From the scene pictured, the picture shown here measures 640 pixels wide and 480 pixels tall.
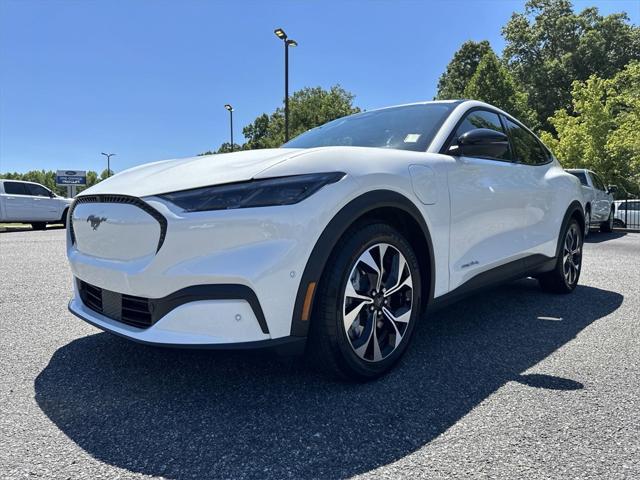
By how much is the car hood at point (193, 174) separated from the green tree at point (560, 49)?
4502 cm

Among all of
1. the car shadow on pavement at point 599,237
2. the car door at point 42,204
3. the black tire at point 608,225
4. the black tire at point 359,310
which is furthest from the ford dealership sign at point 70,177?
the black tire at point 359,310

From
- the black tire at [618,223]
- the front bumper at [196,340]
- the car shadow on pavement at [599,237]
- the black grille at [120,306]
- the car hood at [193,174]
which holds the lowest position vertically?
the car shadow on pavement at [599,237]

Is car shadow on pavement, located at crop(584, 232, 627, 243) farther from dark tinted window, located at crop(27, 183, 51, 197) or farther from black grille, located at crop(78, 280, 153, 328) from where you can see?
dark tinted window, located at crop(27, 183, 51, 197)

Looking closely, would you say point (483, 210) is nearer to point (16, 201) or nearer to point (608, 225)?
point (608, 225)

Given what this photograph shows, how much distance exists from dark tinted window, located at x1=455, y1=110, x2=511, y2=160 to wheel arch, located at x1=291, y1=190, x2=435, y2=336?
2.72 feet

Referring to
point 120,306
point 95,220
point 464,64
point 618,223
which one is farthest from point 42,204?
point 464,64

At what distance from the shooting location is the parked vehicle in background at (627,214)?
14862mm

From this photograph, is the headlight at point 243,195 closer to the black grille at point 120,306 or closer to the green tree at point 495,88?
the black grille at point 120,306

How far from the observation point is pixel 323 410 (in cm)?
215

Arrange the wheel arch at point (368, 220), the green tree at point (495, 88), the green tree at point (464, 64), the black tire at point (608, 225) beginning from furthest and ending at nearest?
1. the green tree at point (464, 64)
2. the green tree at point (495, 88)
3. the black tire at point (608, 225)
4. the wheel arch at point (368, 220)

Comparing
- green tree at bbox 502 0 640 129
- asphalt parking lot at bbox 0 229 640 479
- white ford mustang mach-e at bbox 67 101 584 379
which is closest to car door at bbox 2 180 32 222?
asphalt parking lot at bbox 0 229 640 479

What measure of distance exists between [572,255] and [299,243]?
11.8 ft

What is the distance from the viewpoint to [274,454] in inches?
70.7

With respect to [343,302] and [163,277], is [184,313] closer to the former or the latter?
[163,277]
